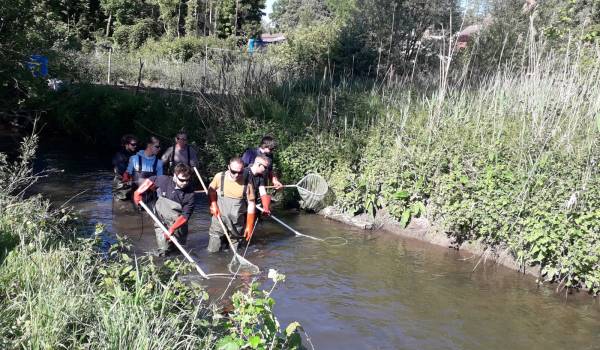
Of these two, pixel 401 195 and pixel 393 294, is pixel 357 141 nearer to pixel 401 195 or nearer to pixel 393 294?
pixel 401 195

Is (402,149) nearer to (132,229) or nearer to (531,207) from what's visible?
(531,207)

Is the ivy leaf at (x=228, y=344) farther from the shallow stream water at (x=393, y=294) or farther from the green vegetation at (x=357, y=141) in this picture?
the shallow stream water at (x=393, y=294)

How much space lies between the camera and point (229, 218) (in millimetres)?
8438

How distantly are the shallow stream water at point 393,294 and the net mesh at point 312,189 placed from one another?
51 cm

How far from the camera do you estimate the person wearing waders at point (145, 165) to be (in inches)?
386

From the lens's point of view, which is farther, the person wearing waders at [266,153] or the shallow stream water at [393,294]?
the person wearing waders at [266,153]

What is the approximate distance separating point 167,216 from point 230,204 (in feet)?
3.12

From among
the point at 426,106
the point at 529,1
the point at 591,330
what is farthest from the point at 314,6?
the point at 591,330

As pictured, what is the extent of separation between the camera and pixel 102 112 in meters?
16.7

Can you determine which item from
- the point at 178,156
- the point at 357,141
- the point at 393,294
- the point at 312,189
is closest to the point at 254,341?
the point at 393,294

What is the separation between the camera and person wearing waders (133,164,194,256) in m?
7.77

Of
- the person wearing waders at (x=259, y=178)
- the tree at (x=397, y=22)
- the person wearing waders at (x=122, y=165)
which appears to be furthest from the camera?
the tree at (x=397, y=22)

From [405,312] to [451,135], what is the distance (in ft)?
13.1

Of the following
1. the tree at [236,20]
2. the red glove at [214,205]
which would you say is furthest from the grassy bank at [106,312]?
the tree at [236,20]
